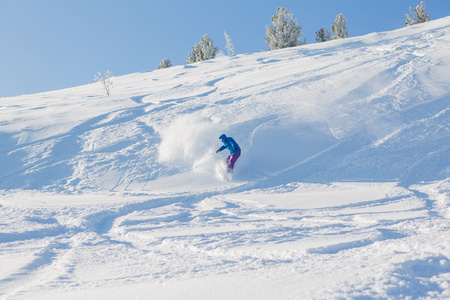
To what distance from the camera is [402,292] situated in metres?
2.32

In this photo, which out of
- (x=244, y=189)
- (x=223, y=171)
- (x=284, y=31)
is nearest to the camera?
(x=244, y=189)

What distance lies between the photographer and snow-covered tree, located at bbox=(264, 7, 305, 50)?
128 ft

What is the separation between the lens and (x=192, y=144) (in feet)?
31.1

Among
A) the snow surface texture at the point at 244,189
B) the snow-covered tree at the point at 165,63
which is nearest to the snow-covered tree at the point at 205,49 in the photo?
the snow-covered tree at the point at 165,63

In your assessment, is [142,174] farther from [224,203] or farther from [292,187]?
[292,187]

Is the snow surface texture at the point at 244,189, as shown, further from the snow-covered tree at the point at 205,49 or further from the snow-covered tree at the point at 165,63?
the snow-covered tree at the point at 165,63

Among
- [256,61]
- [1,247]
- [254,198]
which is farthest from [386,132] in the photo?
[256,61]

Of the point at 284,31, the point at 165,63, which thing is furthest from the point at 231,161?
the point at 165,63

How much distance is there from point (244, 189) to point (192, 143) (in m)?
2.78

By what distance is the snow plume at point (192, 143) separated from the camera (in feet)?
29.3

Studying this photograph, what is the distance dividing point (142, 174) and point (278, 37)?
114ft

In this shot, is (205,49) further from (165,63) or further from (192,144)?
(192,144)

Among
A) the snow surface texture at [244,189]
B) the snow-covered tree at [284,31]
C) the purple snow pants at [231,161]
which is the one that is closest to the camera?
the snow surface texture at [244,189]

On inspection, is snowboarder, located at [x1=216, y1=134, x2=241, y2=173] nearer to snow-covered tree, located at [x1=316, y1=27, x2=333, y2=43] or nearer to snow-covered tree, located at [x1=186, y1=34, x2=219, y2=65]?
snow-covered tree, located at [x1=186, y1=34, x2=219, y2=65]
